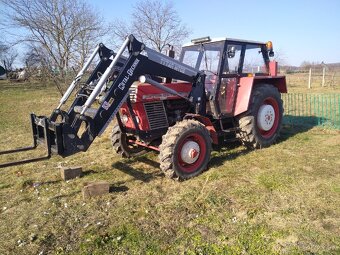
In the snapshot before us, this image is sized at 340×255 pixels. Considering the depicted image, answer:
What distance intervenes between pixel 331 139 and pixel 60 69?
41.9 ft

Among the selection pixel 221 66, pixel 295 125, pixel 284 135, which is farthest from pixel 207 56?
pixel 295 125

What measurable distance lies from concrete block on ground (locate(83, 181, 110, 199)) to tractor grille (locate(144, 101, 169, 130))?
4.69 ft

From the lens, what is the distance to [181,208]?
14.6 feet

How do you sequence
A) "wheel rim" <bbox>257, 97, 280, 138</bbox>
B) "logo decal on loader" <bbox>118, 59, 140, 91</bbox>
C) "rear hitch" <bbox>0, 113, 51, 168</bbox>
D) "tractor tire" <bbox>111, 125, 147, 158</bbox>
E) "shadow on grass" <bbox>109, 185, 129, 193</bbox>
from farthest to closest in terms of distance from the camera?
"wheel rim" <bbox>257, 97, 280, 138</bbox> → "tractor tire" <bbox>111, 125, 147, 158</bbox> → "shadow on grass" <bbox>109, 185, 129, 193</bbox> → "logo decal on loader" <bbox>118, 59, 140, 91</bbox> → "rear hitch" <bbox>0, 113, 51, 168</bbox>

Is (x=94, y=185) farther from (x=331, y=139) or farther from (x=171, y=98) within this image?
(x=331, y=139)

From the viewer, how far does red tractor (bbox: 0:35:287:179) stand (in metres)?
4.94

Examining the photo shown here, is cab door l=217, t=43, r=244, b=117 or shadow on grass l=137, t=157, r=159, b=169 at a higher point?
cab door l=217, t=43, r=244, b=117

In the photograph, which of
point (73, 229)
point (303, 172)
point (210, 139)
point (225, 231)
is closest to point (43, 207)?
point (73, 229)

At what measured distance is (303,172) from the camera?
562 cm

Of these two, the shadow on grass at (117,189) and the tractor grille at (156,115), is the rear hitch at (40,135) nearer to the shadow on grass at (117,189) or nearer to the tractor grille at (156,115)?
the shadow on grass at (117,189)

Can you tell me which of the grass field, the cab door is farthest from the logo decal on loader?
the cab door

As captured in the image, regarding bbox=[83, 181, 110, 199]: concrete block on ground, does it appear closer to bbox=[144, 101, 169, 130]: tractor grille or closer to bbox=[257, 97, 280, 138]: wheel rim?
bbox=[144, 101, 169, 130]: tractor grille

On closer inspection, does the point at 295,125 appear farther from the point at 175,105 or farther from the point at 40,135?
the point at 40,135

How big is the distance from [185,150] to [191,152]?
0.38 feet
